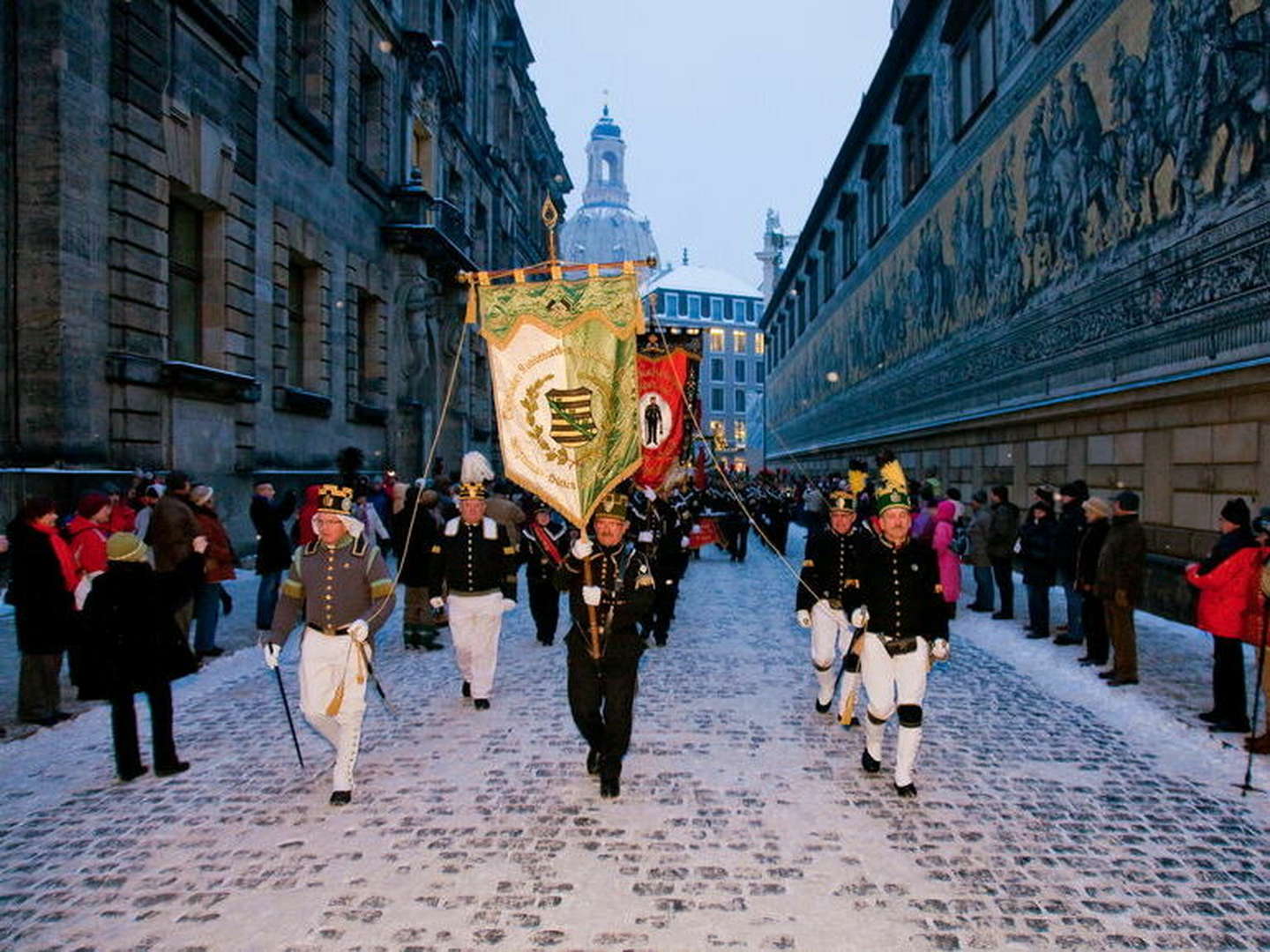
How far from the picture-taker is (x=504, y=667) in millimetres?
8445

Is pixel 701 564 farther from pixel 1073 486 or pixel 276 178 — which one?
pixel 276 178

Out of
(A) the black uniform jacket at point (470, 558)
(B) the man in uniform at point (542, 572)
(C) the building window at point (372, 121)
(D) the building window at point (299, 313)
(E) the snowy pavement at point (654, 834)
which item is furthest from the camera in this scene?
(C) the building window at point (372, 121)

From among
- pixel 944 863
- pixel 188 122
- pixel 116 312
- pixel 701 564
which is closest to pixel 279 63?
pixel 188 122

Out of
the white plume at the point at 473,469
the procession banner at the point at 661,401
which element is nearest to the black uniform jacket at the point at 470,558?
the white plume at the point at 473,469

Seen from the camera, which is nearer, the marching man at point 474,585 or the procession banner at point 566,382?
the procession banner at point 566,382

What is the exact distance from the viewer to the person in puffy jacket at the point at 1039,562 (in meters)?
9.63

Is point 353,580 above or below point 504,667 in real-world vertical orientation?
above

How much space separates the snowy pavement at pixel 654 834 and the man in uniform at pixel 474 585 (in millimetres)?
375

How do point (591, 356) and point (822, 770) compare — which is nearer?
point (822, 770)

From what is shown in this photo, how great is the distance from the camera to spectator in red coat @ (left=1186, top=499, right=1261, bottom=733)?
597 centimetres

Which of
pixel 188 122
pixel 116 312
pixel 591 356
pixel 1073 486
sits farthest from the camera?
pixel 188 122

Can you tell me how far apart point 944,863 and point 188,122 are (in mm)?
14012

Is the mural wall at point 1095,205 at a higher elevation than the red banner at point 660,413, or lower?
higher

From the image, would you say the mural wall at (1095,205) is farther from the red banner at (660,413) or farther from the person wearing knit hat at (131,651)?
the person wearing knit hat at (131,651)
